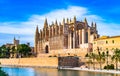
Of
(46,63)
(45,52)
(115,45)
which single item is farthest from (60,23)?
(115,45)

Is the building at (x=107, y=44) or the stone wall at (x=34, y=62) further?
the stone wall at (x=34, y=62)

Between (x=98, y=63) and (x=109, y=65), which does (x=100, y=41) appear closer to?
(x=98, y=63)

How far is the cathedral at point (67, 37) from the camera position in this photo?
64.4 meters

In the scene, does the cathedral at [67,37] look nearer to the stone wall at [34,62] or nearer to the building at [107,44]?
the building at [107,44]

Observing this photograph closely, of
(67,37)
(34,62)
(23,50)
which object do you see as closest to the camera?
(34,62)

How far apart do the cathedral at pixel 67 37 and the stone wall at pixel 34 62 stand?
6102mm

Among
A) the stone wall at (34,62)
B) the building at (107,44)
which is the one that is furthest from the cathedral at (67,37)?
the stone wall at (34,62)

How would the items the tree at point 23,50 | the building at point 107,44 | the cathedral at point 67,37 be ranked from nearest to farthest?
the building at point 107,44 → the cathedral at point 67,37 → the tree at point 23,50

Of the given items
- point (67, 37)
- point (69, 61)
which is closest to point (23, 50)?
point (67, 37)

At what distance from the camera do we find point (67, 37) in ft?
230

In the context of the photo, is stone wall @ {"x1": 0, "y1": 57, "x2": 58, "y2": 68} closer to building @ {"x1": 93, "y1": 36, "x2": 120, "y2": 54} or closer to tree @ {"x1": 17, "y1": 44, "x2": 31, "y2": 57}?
tree @ {"x1": 17, "y1": 44, "x2": 31, "y2": 57}

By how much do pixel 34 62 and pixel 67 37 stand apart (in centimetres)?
937

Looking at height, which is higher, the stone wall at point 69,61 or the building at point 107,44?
the building at point 107,44

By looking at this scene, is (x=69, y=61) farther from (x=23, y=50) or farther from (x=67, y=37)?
(x=23, y=50)
